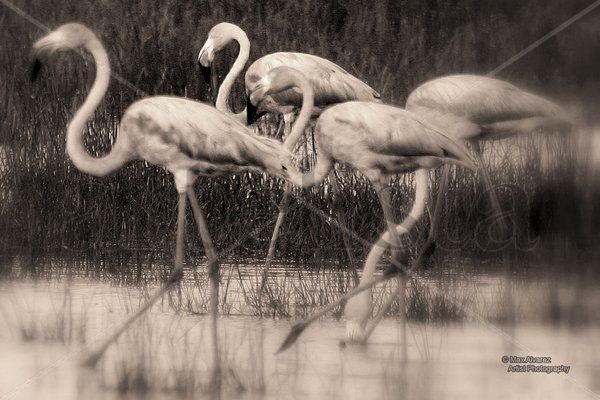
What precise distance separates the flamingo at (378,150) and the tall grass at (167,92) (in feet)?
2.61

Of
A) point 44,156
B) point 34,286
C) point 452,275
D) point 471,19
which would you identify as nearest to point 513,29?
point 471,19

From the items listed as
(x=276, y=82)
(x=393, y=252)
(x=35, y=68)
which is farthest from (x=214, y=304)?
(x=35, y=68)

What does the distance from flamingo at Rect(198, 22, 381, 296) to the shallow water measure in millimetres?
1257

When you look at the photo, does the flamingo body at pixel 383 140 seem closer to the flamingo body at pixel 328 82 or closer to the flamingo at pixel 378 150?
the flamingo at pixel 378 150

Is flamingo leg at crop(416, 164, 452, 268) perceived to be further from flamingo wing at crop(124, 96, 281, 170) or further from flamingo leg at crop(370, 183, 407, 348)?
flamingo wing at crop(124, 96, 281, 170)

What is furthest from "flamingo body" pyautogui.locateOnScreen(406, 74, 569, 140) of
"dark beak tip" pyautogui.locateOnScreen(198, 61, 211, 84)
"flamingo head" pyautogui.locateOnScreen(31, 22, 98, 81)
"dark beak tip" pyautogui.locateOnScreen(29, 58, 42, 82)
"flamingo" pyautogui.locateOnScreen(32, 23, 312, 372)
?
"dark beak tip" pyautogui.locateOnScreen(29, 58, 42, 82)

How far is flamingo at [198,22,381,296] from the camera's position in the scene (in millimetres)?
7555

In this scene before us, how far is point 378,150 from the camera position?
5.72 metres

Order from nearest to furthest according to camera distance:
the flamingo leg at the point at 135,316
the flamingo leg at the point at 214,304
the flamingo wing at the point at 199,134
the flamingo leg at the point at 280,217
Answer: the flamingo leg at the point at 214,304, the flamingo leg at the point at 135,316, the flamingo wing at the point at 199,134, the flamingo leg at the point at 280,217

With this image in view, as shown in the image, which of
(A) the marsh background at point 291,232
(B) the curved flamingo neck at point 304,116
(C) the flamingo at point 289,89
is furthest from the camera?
(C) the flamingo at point 289,89

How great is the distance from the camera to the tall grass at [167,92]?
740cm

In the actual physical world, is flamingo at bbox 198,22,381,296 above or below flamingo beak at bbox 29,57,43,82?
above

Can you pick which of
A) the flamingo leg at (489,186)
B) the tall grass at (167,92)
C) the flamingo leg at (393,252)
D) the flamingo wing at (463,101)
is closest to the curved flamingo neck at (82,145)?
the flamingo leg at (393,252)

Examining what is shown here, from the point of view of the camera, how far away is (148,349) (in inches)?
202
